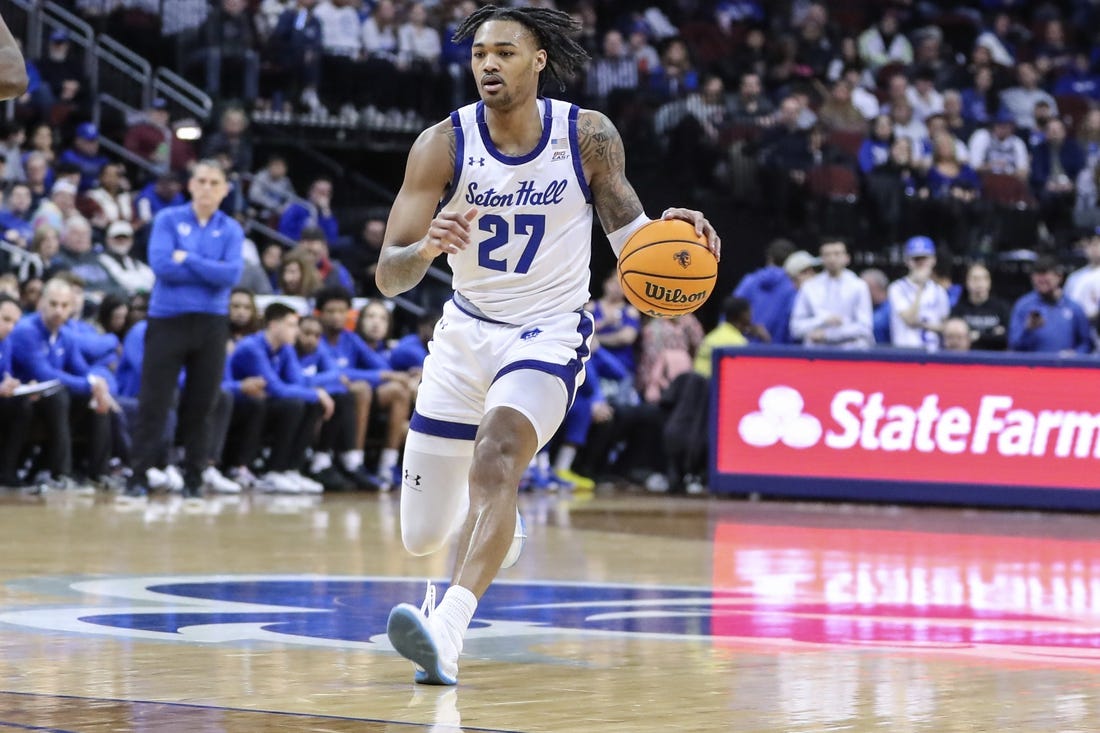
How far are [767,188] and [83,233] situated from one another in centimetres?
828

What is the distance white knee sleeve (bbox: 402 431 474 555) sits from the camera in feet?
19.6

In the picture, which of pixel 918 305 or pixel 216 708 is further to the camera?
pixel 918 305

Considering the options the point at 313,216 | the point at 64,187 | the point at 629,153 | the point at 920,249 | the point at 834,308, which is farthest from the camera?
the point at 629,153

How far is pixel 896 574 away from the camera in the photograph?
9078mm

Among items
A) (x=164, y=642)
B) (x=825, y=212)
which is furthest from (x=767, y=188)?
(x=164, y=642)

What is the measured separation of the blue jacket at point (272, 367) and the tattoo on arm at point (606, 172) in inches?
318

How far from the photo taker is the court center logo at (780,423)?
1448 centimetres

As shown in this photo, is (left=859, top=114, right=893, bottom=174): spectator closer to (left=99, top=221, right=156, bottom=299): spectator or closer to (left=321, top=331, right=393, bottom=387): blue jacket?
(left=321, top=331, right=393, bottom=387): blue jacket

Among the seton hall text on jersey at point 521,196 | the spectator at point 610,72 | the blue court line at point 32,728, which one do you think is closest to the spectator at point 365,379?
the spectator at point 610,72

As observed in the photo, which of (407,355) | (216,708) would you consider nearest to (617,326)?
(407,355)

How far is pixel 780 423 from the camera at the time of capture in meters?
14.6

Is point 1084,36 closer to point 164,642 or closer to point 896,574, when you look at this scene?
point 896,574

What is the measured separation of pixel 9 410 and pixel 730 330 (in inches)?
239

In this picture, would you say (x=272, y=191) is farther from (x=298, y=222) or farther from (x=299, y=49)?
(x=299, y=49)
